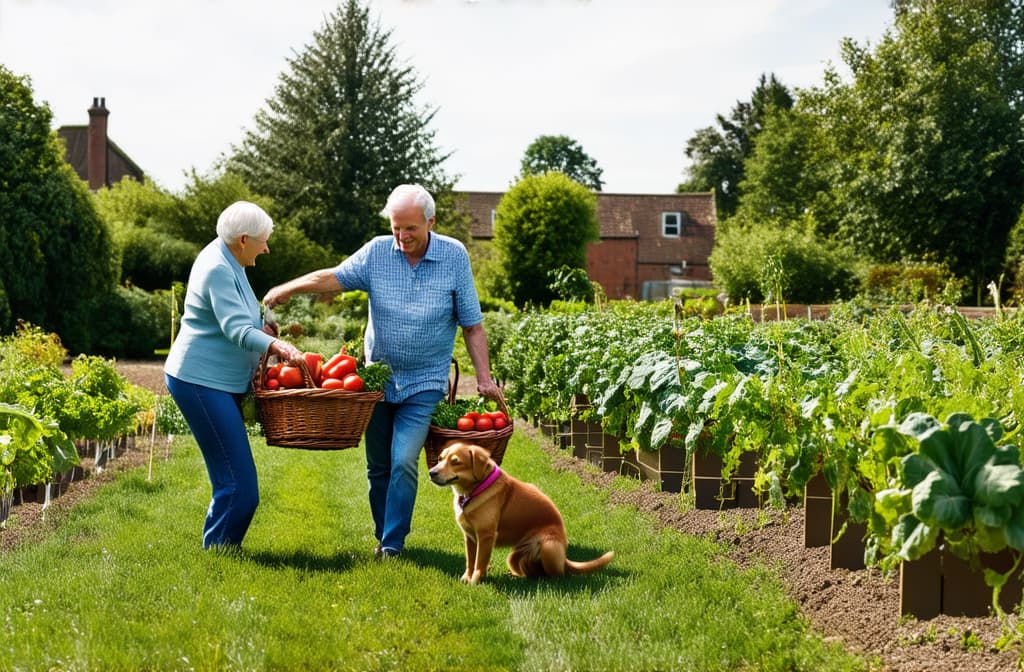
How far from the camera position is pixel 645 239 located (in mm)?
51031

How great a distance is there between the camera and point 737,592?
4891 mm

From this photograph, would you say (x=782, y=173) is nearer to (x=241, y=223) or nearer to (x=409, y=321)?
(x=409, y=321)

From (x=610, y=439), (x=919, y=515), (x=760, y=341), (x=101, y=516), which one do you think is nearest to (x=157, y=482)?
(x=101, y=516)

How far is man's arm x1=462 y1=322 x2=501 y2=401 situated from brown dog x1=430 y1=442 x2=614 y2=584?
374mm

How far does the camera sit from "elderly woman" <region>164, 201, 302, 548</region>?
525 centimetres

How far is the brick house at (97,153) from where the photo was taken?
47.0m

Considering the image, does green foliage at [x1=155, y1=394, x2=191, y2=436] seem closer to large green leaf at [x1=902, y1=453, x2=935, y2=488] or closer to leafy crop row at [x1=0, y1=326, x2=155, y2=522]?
leafy crop row at [x1=0, y1=326, x2=155, y2=522]

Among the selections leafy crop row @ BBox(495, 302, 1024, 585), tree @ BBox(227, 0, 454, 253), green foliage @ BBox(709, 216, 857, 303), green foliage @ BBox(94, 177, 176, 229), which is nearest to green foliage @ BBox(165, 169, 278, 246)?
green foliage @ BBox(94, 177, 176, 229)

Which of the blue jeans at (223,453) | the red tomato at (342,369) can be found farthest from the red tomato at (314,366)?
the blue jeans at (223,453)

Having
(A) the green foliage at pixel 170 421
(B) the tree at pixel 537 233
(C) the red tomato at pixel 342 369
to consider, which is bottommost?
(A) the green foliage at pixel 170 421

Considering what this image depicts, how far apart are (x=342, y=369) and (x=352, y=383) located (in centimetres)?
20

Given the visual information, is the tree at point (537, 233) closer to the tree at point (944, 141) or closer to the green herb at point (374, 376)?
the tree at point (944, 141)

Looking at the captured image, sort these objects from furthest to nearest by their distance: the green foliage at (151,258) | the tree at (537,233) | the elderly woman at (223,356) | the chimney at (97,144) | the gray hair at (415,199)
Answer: the chimney at (97,144) < the tree at (537,233) < the green foliage at (151,258) < the gray hair at (415,199) < the elderly woman at (223,356)

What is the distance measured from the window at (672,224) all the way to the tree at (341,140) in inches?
630
